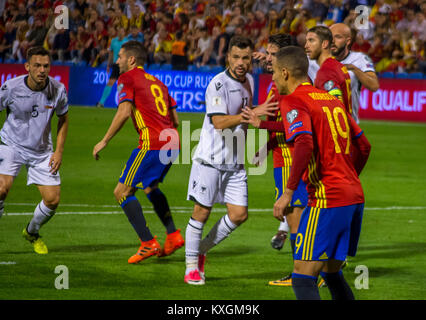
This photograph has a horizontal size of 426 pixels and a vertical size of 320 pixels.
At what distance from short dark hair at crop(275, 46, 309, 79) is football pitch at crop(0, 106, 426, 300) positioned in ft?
7.10

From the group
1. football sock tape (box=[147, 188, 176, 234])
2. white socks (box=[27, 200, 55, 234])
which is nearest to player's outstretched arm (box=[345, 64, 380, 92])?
football sock tape (box=[147, 188, 176, 234])

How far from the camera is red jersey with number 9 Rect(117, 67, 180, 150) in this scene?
849 centimetres

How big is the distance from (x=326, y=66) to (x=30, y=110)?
10.7ft

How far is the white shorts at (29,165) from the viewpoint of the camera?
8.55 meters

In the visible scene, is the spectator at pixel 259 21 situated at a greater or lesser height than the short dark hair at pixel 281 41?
lesser

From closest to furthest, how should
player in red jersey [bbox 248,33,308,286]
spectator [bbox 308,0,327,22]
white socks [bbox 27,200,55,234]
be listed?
player in red jersey [bbox 248,33,308,286] → white socks [bbox 27,200,55,234] → spectator [bbox 308,0,327,22]

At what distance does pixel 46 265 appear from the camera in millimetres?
7820

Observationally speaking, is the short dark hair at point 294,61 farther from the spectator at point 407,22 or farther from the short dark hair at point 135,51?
the spectator at point 407,22

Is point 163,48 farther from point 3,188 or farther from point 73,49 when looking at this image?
point 3,188

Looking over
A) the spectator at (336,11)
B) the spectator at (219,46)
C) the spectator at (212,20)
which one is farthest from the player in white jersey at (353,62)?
the spectator at (212,20)

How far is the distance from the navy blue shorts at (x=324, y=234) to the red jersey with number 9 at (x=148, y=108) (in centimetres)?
346

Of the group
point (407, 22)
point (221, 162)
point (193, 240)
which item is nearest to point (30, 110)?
point (221, 162)

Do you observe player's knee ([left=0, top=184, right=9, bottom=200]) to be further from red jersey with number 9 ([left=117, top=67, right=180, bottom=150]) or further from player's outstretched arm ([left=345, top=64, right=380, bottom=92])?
player's outstretched arm ([left=345, top=64, right=380, bottom=92])
